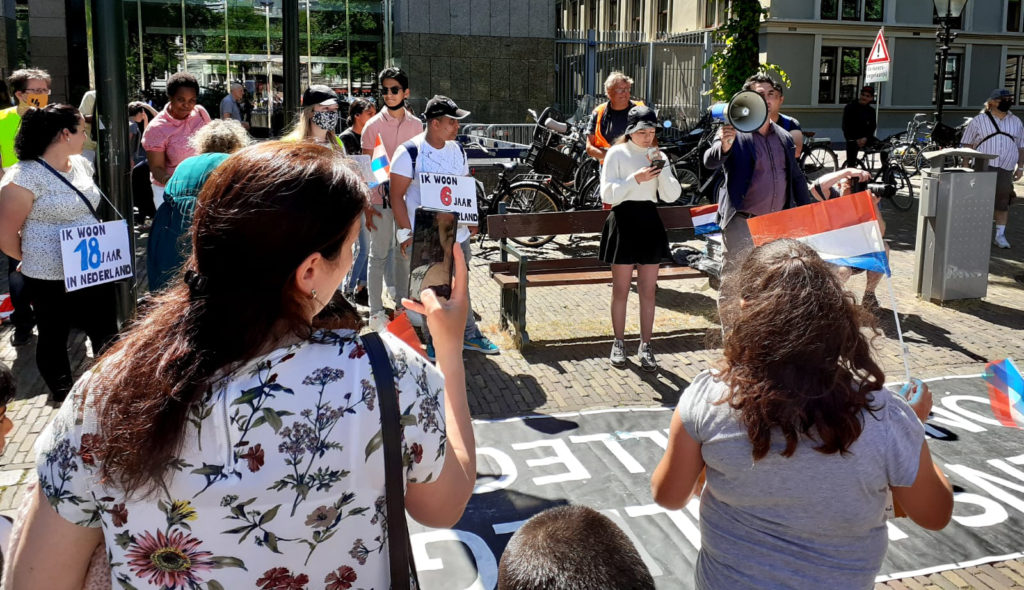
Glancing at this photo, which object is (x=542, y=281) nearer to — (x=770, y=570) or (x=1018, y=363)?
(x=1018, y=363)

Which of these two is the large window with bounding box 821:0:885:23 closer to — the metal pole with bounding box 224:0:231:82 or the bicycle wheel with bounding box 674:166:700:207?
the bicycle wheel with bounding box 674:166:700:207

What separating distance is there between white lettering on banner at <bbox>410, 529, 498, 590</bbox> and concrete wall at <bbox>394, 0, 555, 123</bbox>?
14.5 meters

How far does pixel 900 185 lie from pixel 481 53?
8426mm

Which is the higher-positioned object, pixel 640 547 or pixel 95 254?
pixel 95 254

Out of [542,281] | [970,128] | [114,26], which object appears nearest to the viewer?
[114,26]

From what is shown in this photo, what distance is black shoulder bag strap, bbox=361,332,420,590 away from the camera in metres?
1.47

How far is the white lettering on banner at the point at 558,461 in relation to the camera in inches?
173

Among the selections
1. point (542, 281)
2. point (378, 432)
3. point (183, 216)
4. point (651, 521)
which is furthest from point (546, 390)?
point (378, 432)

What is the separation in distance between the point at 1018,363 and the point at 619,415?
10.5ft

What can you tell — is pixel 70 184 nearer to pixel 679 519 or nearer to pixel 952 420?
pixel 679 519

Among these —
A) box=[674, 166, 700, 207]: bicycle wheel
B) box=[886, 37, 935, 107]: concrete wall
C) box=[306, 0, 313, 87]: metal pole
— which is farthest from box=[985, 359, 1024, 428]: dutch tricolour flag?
box=[886, 37, 935, 107]: concrete wall

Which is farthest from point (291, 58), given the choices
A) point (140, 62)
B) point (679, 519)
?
point (140, 62)

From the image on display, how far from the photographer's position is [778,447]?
1.98m

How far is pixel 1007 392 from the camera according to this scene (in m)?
2.48
